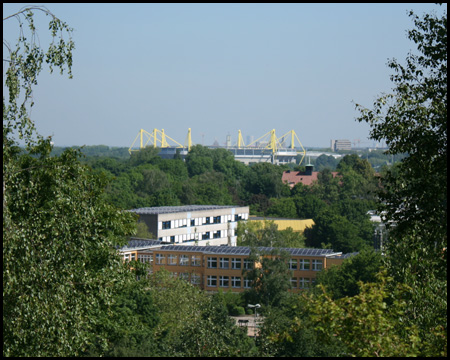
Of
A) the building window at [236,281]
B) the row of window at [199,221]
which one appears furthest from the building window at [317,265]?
the row of window at [199,221]

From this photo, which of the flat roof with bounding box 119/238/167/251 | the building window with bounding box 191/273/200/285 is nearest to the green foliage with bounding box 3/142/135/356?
the building window with bounding box 191/273/200/285

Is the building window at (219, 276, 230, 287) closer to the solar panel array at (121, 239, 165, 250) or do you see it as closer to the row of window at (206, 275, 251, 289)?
the row of window at (206, 275, 251, 289)

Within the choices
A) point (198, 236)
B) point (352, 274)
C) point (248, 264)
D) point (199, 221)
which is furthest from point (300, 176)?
point (352, 274)

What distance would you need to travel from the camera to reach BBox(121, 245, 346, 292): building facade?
1938 inches

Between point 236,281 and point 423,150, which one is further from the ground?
point 423,150

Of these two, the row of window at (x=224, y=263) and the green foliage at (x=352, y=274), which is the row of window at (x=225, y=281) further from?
the green foliage at (x=352, y=274)

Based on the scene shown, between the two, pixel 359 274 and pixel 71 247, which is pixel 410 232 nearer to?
pixel 71 247

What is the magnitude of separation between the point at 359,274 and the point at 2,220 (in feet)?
111

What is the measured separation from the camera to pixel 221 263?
5025 centimetres

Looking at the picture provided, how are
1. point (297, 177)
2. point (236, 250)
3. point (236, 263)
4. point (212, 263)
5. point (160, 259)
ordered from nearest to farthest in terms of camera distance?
point (236, 263)
point (212, 263)
point (236, 250)
point (160, 259)
point (297, 177)

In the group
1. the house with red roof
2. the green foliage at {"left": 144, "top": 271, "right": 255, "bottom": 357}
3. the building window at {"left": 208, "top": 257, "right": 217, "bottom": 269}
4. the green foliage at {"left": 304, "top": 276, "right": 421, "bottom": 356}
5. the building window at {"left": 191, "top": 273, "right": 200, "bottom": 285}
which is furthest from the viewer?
the house with red roof

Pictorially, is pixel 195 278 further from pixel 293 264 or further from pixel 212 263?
pixel 293 264

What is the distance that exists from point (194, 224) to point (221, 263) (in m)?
18.1

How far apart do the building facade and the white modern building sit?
11557 mm
